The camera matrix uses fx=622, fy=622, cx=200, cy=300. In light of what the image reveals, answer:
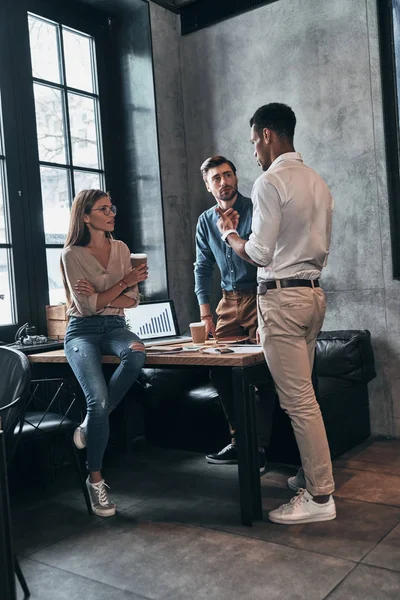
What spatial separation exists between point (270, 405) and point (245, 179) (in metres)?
2.10

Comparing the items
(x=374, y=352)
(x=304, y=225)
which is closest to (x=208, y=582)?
(x=304, y=225)

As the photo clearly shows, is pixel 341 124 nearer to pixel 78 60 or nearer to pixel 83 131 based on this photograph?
pixel 83 131

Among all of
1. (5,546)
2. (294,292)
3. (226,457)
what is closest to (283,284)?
(294,292)

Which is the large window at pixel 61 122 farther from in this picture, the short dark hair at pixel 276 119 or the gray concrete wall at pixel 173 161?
the short dark hair at pixel 276 119

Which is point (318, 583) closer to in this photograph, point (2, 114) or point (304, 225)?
point (304, 225)

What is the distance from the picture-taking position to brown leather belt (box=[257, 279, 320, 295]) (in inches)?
109

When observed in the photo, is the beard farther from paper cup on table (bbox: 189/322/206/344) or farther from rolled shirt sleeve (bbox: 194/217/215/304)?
paper cup on table (bbox: 189/322/206/344)

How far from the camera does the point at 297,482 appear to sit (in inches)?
127

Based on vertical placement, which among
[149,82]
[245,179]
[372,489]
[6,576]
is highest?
[149,82]

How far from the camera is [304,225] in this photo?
275cm

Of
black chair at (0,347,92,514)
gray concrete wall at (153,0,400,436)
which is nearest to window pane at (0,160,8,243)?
A: black chair at (0,347,92,514)

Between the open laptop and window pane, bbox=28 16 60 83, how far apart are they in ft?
5.76

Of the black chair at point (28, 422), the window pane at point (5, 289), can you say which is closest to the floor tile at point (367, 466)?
the black chair at point (28, 422)

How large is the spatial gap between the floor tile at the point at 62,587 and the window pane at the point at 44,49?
10.5 feet
